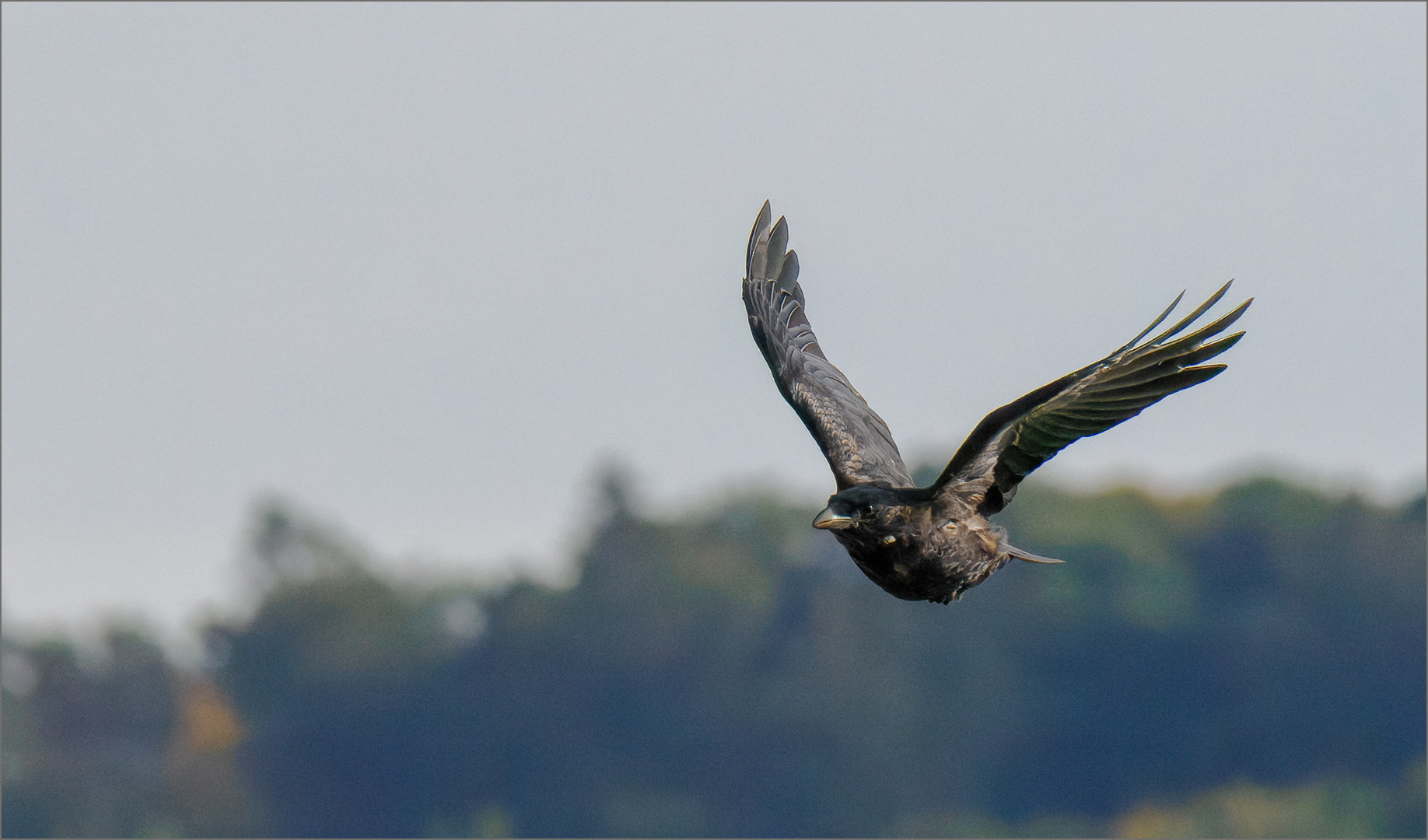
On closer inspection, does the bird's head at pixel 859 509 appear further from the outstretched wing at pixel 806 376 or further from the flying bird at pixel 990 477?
the outstretched wing at pixel 806 376

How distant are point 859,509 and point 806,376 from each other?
9.69 feet

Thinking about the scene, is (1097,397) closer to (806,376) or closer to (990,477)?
(990,477)

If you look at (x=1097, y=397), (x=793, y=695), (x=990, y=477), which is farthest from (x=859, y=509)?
(x=793, y=695)

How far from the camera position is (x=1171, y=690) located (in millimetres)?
81938

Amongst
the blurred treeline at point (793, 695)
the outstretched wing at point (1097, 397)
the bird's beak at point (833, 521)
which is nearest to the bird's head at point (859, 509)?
the bird's beak at point (833, 521)

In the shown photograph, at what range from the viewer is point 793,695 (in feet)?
274

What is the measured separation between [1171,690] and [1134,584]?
5.14 metres

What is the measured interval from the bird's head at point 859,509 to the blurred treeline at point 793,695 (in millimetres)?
68126

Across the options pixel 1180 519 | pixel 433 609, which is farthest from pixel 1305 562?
pixel 433 609

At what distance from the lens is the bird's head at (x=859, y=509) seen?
10578 mm

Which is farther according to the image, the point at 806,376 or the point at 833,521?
the point at 806,376

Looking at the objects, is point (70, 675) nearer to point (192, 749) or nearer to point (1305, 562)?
point (192, 749)

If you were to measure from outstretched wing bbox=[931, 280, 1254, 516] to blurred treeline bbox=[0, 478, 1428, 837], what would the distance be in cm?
6800

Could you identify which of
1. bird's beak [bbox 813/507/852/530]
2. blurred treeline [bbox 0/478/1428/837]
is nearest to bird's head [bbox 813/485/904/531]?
bird's beak [bbox 813/507/852/530]
